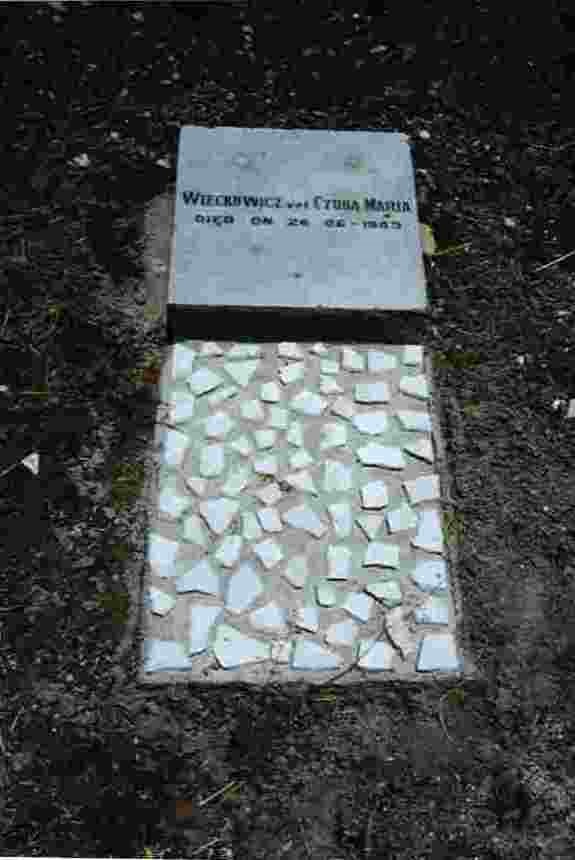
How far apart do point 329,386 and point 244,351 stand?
290 mm

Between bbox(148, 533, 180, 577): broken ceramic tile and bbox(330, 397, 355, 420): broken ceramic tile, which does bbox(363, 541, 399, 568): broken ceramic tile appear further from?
bbox(148, 533, 180, 577): broken ceramic tile

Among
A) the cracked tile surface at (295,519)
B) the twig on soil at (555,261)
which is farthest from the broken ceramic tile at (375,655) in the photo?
the twig on soil at (555,261)

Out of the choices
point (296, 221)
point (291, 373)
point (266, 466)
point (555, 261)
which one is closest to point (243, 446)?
point (266, 466)

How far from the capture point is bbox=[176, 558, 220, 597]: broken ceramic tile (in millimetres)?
2783

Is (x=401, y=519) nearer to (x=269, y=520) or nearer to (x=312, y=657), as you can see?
(x=269, y=520)

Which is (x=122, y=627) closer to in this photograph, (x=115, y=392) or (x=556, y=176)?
(x=115, y=392)

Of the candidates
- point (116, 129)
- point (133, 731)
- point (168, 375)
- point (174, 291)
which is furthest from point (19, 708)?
point (116, 129)

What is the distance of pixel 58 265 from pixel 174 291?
17.2 inches

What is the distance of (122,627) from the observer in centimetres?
274

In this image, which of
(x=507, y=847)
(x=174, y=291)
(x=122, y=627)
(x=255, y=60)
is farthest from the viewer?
(x=255, y=60)

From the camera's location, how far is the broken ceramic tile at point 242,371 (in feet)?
10.4

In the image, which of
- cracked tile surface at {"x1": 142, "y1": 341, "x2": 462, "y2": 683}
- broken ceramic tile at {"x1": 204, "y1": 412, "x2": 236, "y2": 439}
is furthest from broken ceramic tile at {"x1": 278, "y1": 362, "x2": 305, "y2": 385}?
broken ceramic tile at {"x1": 204, "y1": 412, "x2": 236, "y2": 439}

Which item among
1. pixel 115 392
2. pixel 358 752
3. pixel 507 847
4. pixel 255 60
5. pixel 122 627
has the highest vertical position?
pixel 255 60

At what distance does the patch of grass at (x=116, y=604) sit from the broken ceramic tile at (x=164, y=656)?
10 cm
